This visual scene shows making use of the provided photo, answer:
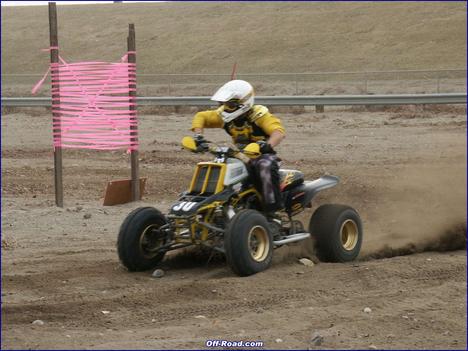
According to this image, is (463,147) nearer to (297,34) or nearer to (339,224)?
(339,224)

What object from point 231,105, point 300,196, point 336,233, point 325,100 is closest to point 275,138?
point 231,105

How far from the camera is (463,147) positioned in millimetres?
17719

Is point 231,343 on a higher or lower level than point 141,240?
lower

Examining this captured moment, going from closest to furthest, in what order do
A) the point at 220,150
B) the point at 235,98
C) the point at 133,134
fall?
1. the point at 220,150
2. the point at 235,98
3. the point at 133,134

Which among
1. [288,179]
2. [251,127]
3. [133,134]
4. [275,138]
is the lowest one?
[288,179]

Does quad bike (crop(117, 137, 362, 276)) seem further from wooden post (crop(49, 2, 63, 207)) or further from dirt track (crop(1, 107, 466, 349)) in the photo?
wooden post (crop(49, 2, 63, 207))

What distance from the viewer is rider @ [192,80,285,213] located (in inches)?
362

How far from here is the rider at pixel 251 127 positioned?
920cm

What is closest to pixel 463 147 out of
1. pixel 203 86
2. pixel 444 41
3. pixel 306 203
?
pixel 306 203

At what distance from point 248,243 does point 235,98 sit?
5.61 ft

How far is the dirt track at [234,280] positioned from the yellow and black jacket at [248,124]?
1.38 meters

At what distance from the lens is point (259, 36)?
160 feet

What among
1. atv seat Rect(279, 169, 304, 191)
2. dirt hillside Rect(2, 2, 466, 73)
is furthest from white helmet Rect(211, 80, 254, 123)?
dirt hillside Rect(2, 2, 466, 73)

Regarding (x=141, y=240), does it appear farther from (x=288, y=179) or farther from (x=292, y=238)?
(x=288, y=179)
